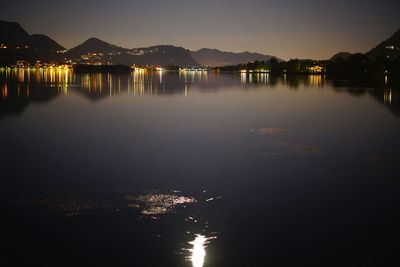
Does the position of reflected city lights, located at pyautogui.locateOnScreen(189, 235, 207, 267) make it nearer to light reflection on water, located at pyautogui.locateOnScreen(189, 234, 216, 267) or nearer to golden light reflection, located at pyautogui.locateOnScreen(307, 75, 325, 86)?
light reflection on water, located at pyautogui.locateOnScreen(189, 234, 216, 267)

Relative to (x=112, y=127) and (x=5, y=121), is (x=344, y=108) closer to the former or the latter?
(x=112, y=127)

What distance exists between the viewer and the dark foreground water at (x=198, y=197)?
25.9 ft

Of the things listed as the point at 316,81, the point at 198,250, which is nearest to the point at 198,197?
the point at 198,250

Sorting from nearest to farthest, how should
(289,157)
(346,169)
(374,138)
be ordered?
1. (346,169)
2. (289,157)
3. (374,138)

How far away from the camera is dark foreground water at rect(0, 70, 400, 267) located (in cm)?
791

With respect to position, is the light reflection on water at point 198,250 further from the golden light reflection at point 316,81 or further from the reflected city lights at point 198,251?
the golden light reflection at point 316,81

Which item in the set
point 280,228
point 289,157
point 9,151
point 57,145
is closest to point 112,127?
point 57,145

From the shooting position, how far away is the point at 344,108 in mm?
35094

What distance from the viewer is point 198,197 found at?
10.8 m

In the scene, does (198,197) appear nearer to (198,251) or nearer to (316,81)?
(198,251)

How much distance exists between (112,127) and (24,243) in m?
15.1

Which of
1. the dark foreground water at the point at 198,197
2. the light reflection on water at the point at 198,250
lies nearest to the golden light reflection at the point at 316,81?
the dark foreground water at the point at 198,197

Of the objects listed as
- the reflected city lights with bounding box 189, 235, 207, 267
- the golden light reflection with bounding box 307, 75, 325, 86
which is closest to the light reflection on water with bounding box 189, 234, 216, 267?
the reflected city lights with bounding box 189, 235, 207, 267

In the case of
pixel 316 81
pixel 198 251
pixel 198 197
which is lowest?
pixel 198 251
